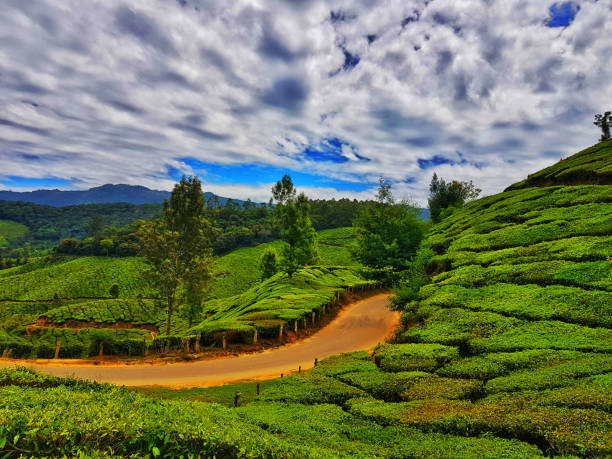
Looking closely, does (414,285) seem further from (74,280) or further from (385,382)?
(74,280)

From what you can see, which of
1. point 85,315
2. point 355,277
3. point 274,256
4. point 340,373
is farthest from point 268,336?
point 85,315

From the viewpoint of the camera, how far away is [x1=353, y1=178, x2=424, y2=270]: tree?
3816 centimetres

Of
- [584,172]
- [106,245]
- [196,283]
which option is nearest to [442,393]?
[196,283]

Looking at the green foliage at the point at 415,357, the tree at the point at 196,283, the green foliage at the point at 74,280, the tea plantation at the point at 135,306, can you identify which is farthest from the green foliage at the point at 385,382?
the green foliage at the point at 74,280

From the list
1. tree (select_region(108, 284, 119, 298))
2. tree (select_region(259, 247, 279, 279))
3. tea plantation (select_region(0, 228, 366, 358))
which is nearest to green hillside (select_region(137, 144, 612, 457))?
tea plantation (select_region(0, 228, 366, 358))

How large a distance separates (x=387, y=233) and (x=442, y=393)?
29.5m

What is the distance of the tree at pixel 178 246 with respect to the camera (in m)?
41.9

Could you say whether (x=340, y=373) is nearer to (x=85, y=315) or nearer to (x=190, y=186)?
(x=190, y=186)

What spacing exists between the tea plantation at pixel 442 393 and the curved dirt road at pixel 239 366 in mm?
2854

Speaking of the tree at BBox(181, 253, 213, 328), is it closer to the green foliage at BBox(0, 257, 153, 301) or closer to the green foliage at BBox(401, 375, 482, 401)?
the green foliage at BBox(401, 375, 482, 401)

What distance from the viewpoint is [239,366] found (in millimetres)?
25375

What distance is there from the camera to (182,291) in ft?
143

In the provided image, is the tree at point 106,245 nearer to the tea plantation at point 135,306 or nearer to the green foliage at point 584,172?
the tea plantation at point 135,306

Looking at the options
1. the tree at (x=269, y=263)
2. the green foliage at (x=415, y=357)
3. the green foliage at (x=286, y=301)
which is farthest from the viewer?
the tree at (x=269, y=263)
